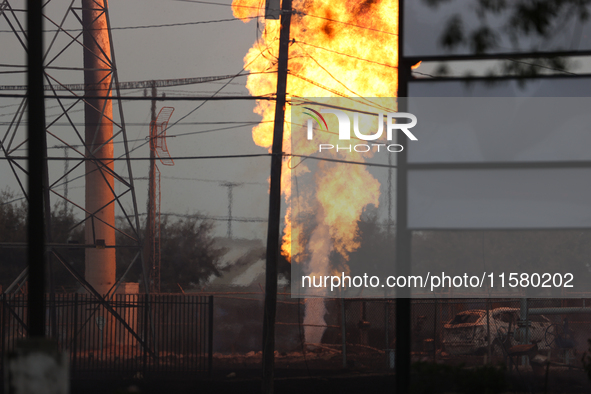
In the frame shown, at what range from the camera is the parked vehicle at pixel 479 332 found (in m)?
16.3

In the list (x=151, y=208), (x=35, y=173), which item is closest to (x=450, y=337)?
(x=35, y=173)

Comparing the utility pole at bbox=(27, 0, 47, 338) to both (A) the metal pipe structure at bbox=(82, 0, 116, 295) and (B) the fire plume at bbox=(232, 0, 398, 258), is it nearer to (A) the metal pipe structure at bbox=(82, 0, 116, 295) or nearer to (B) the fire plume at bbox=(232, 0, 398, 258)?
(B) the fire plume at bbox=(232, 0, 398, 258)

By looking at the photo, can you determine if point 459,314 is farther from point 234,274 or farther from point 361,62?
point 234,274

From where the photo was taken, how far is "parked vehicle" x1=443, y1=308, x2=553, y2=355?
16.3 m

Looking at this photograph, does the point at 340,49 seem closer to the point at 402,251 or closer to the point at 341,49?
the point at 341,49

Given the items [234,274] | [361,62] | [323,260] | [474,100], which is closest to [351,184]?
[323,260]

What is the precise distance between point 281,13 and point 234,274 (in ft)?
115

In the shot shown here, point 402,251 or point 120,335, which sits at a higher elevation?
point 402,251

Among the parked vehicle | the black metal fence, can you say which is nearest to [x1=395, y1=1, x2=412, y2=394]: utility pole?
the black metal fence

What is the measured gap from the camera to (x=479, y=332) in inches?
650

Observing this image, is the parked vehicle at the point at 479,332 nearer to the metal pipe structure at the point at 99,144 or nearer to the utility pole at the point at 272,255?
the utility pole at the point at 272,255

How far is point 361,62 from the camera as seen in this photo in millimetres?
17844

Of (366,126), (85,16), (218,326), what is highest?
(85,16)

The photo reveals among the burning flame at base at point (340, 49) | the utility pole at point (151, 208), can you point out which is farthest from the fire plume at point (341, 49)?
the utility pole at point (151, 208)
